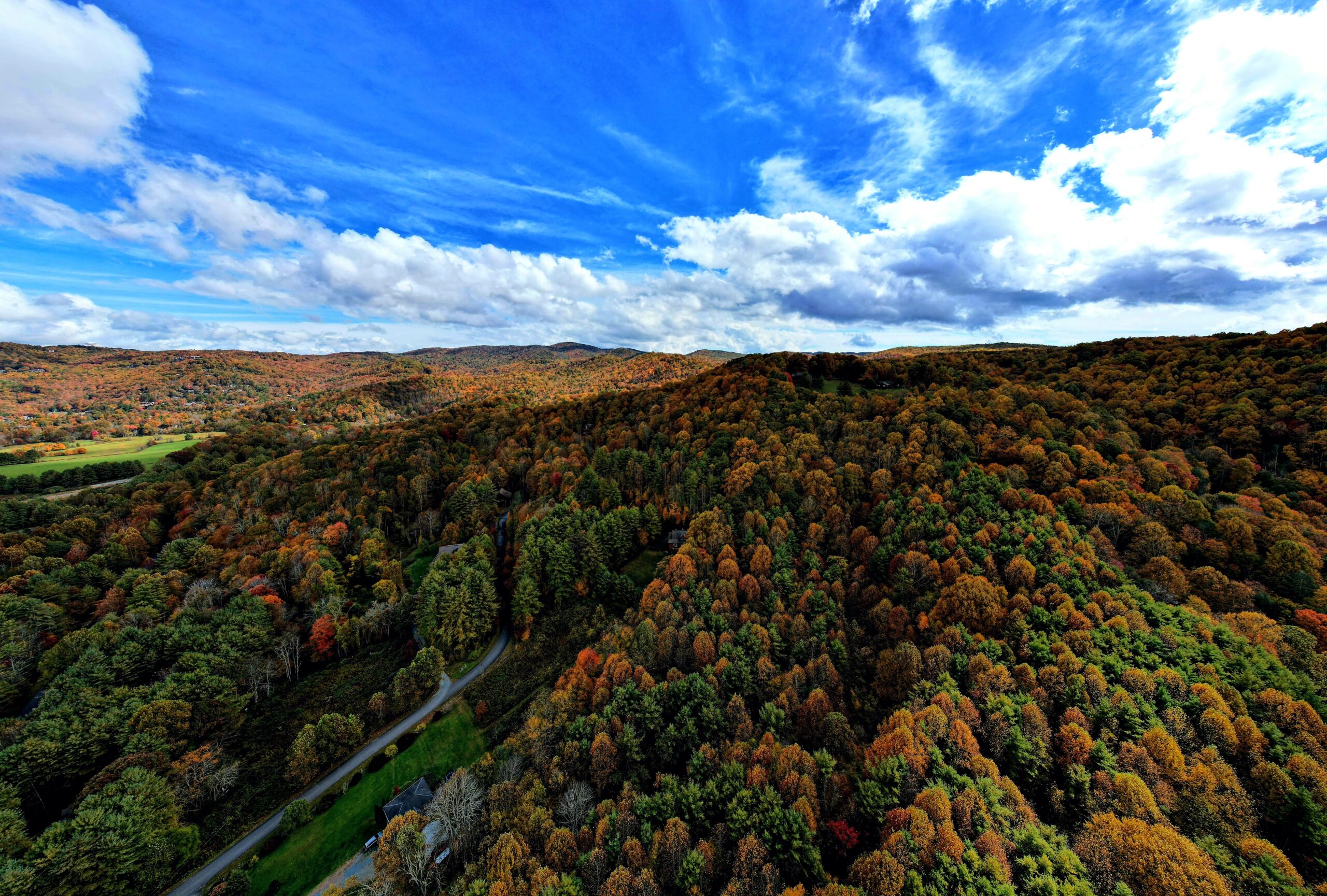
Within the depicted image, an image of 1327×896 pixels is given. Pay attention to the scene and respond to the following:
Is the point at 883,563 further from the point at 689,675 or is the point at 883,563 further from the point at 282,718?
the point at 282,718

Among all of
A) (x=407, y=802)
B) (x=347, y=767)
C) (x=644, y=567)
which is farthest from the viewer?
(x=644, y=567)

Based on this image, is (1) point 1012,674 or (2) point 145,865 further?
(1) point 1012,674

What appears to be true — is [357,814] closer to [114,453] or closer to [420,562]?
[420,562]

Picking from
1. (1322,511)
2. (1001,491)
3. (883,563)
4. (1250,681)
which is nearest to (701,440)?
(883,563)

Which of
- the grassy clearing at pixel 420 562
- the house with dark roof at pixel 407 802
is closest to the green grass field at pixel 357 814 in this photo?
the house with dark roof at pixel 407 802

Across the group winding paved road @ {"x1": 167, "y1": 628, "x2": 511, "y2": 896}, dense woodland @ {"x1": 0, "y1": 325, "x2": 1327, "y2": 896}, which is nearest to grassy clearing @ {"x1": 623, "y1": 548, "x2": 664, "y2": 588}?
dense woodland @ {"x1": 0, "y1": 325, "x2": 1327, "y2": 896}

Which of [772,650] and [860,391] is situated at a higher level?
[860,391]

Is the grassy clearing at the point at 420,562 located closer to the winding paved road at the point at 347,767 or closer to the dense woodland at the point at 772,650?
the dense woodland at the point at 772,650

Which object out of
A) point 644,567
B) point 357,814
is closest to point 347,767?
point 357,814
